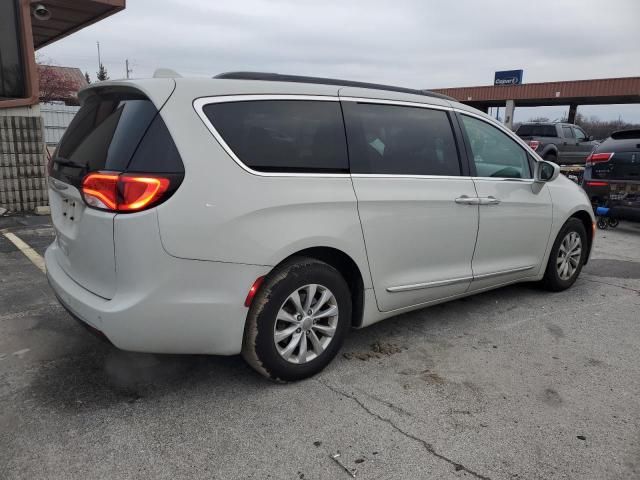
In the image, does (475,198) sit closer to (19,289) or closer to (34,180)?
(19,289)

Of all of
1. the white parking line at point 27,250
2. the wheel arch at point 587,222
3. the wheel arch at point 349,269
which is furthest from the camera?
the white parking line at point 27,250

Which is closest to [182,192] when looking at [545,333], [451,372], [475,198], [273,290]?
[273,290]

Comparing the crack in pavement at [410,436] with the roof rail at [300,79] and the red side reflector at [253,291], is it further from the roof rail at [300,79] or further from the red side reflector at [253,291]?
the roof rail at [300,79]

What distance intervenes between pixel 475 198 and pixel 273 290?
6.06ft

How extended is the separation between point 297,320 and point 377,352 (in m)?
0.83

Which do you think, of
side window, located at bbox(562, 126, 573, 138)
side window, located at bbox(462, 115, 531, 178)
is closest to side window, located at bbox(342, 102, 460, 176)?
side window, located at bbox(462, 115, 531, 178)

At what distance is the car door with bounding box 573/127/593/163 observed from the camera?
18.5m

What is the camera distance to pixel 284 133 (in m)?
2.89

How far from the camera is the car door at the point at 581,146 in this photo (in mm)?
18531

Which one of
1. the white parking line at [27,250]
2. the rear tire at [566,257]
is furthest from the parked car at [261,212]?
the white parking line at [27,250]

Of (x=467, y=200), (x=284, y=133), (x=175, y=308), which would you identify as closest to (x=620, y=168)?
(x=467, y=200)

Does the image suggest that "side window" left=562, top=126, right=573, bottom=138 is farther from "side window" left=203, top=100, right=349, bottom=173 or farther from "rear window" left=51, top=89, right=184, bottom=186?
"rear window" left=51, top=89, right=184, bottom=186

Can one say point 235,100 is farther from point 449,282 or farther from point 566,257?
point 566,257

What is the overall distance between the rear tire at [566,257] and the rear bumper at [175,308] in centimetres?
325
